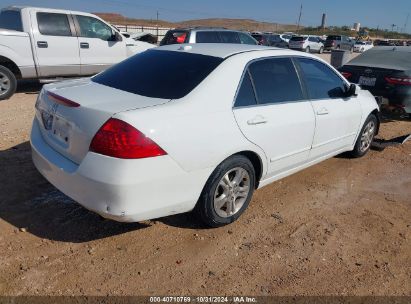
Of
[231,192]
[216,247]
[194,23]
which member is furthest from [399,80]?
[194,23]

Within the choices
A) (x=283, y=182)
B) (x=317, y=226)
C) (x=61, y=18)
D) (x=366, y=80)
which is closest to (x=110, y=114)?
(x=317, y=226)

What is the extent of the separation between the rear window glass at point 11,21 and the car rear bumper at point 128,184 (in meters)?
6.29

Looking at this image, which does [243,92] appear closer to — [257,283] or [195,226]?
[195,226]

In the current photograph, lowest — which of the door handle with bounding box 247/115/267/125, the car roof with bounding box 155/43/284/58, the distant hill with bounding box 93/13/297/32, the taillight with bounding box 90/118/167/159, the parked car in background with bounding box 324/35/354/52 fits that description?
the distant hill with bounding box 93/13/297/32

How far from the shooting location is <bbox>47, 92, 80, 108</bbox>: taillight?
9.52ft

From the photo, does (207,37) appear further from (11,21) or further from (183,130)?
(183,130)

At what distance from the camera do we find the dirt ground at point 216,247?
9.07 feet

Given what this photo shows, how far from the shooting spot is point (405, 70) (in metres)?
6.90

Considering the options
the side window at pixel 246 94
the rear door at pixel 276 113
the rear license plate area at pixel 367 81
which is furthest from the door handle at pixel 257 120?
the rear license plate area at pixel 367 81

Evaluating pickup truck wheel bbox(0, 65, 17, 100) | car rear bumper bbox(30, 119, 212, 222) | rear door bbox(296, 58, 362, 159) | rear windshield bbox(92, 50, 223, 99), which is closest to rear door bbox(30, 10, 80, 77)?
pickup truck wheel bbox(0, 65, 17, 100)

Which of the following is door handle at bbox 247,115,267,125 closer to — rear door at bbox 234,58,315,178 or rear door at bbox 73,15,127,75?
rear door at bbox 234,58,315,178

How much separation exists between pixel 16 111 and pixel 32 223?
4263mm

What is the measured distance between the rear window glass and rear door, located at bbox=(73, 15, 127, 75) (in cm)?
121

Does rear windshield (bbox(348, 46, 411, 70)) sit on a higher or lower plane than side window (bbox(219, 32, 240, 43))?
higher
